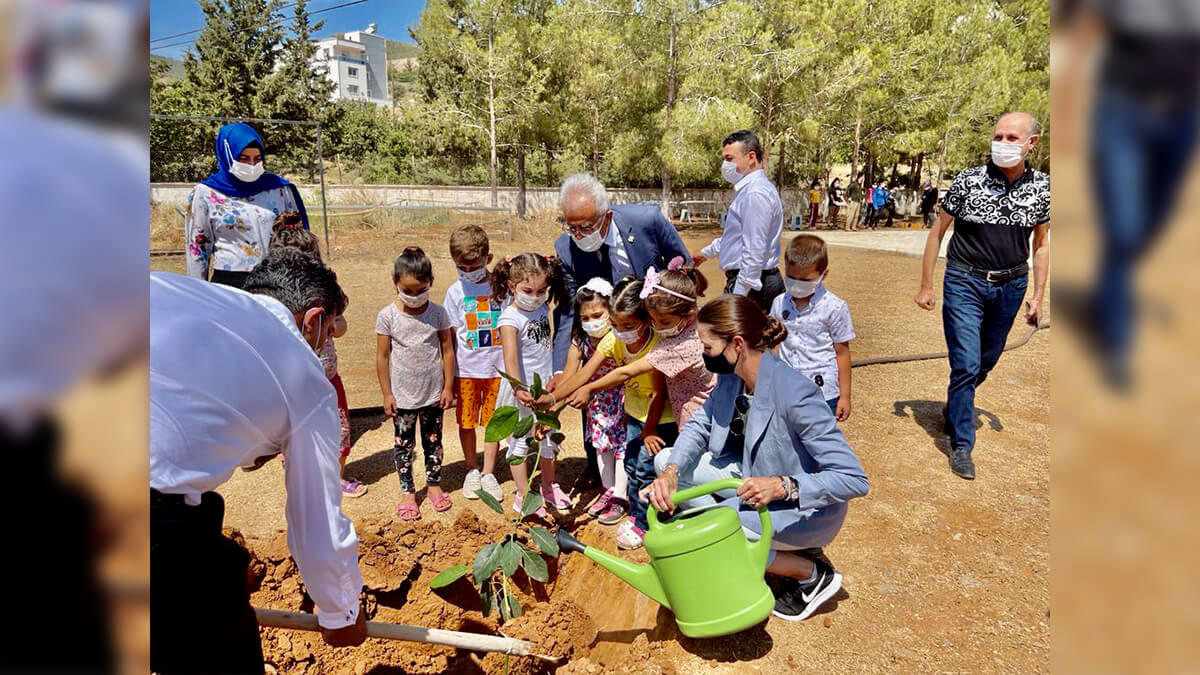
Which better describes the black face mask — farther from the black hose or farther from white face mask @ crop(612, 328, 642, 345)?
the black hose

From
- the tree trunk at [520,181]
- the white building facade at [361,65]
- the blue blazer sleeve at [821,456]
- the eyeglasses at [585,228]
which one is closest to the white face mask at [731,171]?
the eyeglasses at [585,228]

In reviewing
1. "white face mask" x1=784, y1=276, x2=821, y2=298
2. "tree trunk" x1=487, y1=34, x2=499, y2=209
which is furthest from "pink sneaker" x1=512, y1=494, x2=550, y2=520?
"tree trunk" x1=487, y1=34, x2=499, y2=209

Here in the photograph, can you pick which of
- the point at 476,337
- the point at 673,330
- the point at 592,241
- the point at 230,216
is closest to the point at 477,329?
the point at 476,337

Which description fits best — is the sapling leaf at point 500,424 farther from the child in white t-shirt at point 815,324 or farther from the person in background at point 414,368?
the child in white t-shirt at point 815,324

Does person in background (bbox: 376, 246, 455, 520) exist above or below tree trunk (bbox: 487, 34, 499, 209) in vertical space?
below

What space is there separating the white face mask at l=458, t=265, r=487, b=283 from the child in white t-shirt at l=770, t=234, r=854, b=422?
4.84 feet

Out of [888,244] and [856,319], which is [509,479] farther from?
[888,244]

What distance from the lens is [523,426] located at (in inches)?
130

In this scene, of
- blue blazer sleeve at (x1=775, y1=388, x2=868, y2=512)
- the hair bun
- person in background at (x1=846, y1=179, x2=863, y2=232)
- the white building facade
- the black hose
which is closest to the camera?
Answer: blue blazer sleeve at (x1=775, y1=388, x2=868, y2=512)

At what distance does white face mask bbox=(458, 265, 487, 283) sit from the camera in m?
3.59

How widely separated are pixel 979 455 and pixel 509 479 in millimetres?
2593

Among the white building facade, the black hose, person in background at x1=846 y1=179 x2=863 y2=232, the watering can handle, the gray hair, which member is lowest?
the watering can handle

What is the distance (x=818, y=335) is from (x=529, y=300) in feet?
4.64
